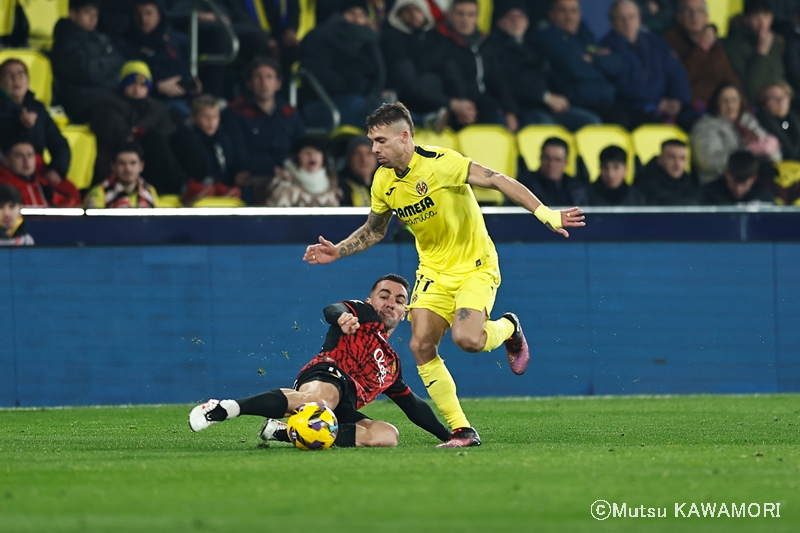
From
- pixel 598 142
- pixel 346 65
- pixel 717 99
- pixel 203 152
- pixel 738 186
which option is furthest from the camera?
pixel 717 99

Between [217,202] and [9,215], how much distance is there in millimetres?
2098

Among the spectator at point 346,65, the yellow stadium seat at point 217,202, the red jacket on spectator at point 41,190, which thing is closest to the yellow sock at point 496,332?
the yellow stadium seat at point 217,202

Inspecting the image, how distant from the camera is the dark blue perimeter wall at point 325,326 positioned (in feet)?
36.6

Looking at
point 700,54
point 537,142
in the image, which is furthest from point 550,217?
point 700,54

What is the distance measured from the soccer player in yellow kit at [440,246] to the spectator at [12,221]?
4.56 meters

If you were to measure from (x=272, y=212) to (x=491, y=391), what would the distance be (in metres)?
2.71

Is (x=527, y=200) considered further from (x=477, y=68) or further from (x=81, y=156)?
(x=477, y=68)

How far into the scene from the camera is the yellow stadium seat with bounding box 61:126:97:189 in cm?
1205

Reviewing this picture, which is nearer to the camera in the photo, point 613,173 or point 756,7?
point 613,173

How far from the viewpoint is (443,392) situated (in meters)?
7.15

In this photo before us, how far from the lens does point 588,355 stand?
38.8 feet

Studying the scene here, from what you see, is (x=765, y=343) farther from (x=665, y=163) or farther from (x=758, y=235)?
(x=665, y=163)

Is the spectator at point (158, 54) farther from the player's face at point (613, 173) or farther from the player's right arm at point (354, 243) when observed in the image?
the player's right arm at point (354, 243)

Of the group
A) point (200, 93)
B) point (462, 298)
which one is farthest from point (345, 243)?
point (200, 93)
